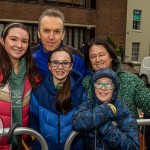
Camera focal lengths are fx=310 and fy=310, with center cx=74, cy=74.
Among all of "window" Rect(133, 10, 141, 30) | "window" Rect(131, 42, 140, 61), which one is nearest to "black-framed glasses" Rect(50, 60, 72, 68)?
"window" Rect(131, 42, 140, 61)

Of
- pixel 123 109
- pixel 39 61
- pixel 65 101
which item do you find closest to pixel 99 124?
pixel 123 109

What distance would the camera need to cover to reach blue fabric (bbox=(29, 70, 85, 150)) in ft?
9.15

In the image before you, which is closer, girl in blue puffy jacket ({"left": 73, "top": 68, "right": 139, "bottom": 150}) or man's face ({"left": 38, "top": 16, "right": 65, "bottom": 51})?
girl in blue puffy jacket ({"left": 73, "top": 68, "right": 139, "bottom": 150})

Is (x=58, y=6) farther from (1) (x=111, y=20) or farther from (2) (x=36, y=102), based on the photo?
(2) (x=36, y=102)

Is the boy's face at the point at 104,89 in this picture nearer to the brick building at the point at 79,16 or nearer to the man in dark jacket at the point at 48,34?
the man in dark jacket at the point at 48,34

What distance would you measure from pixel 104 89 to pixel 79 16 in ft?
72.8

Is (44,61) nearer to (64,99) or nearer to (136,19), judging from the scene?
(64,99)

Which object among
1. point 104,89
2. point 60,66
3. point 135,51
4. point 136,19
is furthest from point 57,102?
point 136,19

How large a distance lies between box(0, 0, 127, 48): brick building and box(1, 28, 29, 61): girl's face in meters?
19.0

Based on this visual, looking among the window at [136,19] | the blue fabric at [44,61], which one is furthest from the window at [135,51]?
the blue fabric at [44,61]

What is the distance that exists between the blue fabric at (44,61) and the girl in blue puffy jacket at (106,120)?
2.63 ft

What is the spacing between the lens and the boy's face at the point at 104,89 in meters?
2.60

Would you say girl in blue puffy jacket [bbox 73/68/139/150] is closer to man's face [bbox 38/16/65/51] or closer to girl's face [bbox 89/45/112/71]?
girl's face [bbox 89/45/112/71]

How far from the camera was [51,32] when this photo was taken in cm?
327
